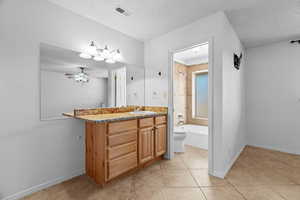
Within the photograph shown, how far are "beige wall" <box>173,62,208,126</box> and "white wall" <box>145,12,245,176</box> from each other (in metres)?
1.33

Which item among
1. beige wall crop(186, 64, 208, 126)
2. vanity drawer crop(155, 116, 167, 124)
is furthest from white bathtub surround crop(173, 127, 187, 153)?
beige wall crop(186, 64, 208, 126)

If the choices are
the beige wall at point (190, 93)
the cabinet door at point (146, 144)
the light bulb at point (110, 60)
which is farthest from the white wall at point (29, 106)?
the beige wall at point (190, 93)

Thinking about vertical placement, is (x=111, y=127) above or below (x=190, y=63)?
below

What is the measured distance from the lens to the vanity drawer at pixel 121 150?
1749 millimetres

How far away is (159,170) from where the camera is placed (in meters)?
2.22

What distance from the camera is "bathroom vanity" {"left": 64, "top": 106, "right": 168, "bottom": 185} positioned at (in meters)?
1.72

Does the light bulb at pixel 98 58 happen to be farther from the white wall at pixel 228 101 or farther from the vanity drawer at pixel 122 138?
the white wall at pixel 228 101

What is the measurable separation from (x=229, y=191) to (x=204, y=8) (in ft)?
8.10

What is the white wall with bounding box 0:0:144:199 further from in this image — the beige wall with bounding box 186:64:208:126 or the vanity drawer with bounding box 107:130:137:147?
the beige wall with bounding box 186:64:208:126

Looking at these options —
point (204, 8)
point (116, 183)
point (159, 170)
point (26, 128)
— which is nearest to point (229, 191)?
point (159, 170)

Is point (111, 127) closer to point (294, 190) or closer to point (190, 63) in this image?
point (294, 190)

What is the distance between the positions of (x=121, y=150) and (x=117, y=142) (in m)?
0.15

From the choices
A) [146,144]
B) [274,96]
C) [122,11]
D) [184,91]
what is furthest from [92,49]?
[274,96]

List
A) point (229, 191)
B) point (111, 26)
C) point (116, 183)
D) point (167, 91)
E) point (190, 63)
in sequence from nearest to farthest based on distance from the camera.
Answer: point (229, 191)
point (116, 183)
point (111, 26)
point (167, 91)
point (190, 63)
